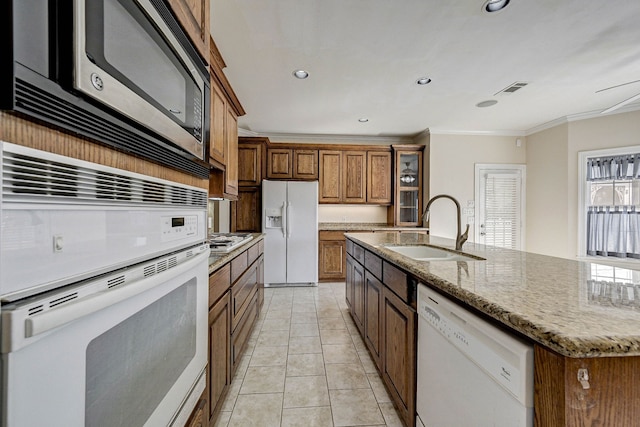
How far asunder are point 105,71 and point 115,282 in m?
0.40

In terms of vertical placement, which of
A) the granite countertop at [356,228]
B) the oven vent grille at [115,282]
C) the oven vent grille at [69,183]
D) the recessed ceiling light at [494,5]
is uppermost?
the recessed ceiling light at [494,5]

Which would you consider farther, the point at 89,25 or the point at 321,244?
the point at 321,244

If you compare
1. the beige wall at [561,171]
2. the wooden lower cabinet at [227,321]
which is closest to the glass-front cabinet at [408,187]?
the beige wall at [561,171]

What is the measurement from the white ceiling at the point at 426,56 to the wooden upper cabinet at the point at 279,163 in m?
0.76

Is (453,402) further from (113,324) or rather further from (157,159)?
(157,159)

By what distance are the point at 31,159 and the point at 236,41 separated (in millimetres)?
2391

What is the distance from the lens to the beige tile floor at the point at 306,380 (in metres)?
1.60

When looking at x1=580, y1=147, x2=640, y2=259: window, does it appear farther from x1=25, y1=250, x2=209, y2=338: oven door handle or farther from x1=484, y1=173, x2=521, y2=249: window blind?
x1=25, y1=250, x2=209, y2=338: oven door handle

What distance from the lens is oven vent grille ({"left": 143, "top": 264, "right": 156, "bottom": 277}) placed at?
0.65 meters

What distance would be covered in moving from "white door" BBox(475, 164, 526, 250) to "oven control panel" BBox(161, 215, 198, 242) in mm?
5029

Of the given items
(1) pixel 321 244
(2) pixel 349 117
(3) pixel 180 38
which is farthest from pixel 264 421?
(2) pixel 349 117

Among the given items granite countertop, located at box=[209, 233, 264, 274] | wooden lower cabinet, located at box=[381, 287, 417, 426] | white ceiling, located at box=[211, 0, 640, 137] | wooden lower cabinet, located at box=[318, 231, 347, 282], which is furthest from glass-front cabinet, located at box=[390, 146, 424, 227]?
granite countertop, located at box=[209, 233, 264, 274]

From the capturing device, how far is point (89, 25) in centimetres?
47

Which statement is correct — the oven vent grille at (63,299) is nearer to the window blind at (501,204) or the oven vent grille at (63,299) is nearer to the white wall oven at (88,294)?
the white wall oven at (88,294)
